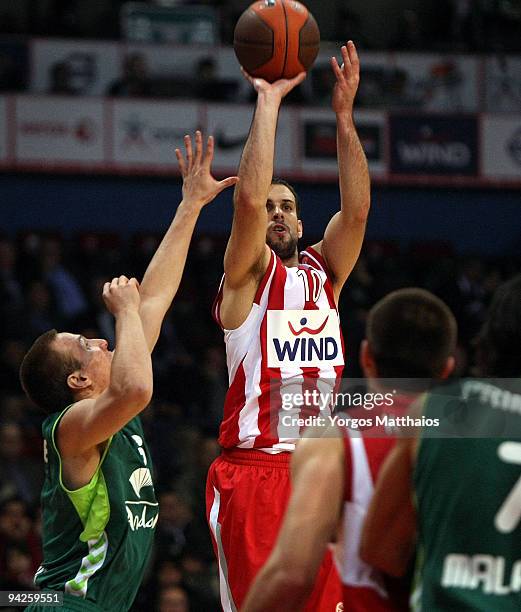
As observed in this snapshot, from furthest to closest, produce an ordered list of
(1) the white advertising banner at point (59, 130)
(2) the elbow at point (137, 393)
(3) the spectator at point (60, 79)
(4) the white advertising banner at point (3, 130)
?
(3) the spectator at point (60, 79) < (1) the white advertising banner at point (59, 130) < (4) the white advertising banner at point (3, 130) < (2) the elbow at point (137, 393)

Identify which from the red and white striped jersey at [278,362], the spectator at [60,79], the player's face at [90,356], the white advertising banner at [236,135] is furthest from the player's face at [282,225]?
the spectator at [60,79]

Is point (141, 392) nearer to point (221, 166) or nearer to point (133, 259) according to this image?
point (133, 259)

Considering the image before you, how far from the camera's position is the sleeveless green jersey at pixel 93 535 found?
13.7ft

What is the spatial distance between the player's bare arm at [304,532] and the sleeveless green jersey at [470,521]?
8.3 inches

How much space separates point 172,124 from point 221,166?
2.85 feet

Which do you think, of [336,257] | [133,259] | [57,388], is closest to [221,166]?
[133,259]

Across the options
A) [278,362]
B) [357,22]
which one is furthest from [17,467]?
[357,22]

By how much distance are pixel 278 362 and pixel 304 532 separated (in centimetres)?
245

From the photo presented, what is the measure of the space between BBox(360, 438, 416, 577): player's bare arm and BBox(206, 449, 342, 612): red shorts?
81.4 inches

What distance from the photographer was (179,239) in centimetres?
477

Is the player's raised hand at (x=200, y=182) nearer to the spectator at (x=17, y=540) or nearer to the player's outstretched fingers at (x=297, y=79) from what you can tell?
the player's outstretched fingers at (x=297, y=79)

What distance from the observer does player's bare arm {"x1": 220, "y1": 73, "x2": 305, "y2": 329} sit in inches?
192

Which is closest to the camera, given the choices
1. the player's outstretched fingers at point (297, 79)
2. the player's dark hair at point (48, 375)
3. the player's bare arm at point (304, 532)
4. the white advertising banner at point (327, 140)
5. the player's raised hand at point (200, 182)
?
the player's bare arm at point (304, 532)

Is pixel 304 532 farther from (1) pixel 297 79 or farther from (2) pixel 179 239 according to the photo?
(1) pixel 297 79
